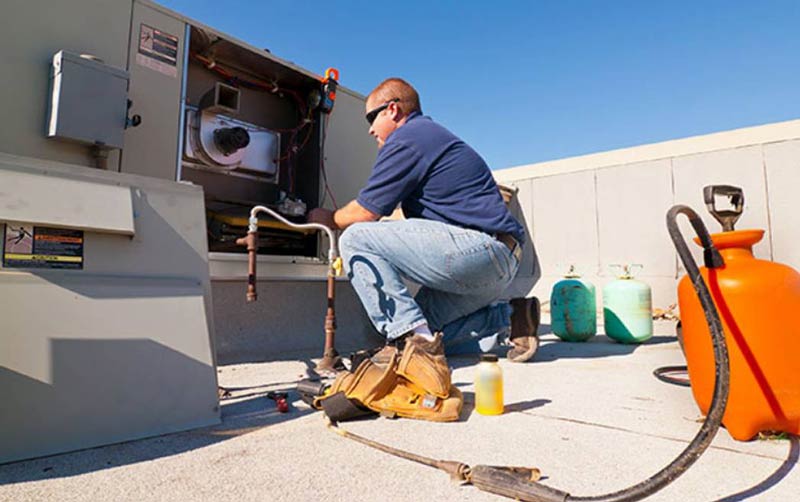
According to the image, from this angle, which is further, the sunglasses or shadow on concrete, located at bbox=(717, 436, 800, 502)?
the sunglasses

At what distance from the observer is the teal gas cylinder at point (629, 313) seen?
241 centimetres

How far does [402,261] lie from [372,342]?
960 millimetres

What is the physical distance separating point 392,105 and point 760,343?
1.28 meters

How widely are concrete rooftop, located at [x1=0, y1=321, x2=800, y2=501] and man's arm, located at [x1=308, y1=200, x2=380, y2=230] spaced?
60cm

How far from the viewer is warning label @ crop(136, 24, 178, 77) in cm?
171

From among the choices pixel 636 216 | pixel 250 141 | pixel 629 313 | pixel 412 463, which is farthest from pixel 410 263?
pixel 636 216

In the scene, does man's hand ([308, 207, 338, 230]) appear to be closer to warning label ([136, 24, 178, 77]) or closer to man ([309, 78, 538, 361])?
man ([309, 78, 538, 361])

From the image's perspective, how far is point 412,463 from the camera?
808 millimetres

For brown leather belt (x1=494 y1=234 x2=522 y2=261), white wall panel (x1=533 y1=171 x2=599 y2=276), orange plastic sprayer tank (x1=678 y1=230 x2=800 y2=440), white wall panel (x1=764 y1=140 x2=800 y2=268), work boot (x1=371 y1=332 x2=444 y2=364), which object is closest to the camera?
orange plastic sprayer tank (x1=678 y1=230 x2=800 y2=440)

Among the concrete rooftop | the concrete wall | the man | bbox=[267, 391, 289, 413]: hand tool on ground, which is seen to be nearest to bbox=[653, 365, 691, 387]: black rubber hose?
the concrete rooftop

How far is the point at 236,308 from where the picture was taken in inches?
75.8

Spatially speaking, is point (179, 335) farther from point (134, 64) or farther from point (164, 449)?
point (134, 64)

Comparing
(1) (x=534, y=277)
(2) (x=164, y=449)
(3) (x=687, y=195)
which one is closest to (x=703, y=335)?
(2) (x=164, y=449)

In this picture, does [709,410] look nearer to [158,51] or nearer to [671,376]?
[671,376]
